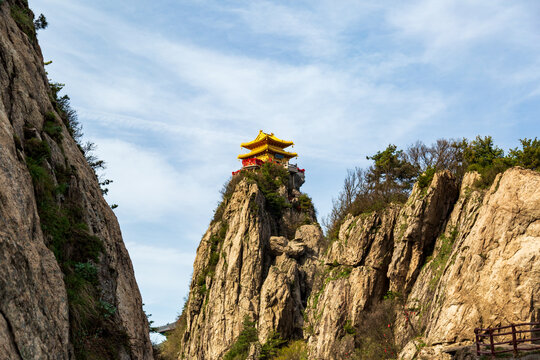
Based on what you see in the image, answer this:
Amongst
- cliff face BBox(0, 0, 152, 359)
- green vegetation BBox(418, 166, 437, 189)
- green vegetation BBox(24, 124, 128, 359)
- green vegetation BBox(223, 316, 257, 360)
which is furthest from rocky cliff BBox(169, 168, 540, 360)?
green vegetation BBox(24, 124, 128, 359)

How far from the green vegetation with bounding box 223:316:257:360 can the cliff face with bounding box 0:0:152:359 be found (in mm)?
38761

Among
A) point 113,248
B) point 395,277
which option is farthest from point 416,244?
point 113,248

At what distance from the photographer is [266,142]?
80625 mm

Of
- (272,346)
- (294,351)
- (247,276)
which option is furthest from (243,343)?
(247,276)

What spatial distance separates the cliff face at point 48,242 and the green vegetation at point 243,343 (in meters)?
38.8

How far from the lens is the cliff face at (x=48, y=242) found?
372 inches

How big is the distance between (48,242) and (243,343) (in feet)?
147

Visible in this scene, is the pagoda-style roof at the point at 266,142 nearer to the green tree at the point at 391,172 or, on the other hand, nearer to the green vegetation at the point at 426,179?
the green tree at the point at 391,172

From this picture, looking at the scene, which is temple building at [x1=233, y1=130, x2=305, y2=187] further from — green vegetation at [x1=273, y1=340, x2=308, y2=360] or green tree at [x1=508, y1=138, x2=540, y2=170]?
green tree at [x1=508, y1=138, x2=540, y2=170]

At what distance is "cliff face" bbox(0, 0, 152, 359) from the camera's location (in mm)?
9453

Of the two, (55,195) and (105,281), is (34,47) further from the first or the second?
(105,281)

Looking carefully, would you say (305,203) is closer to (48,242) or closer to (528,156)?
(528,156)

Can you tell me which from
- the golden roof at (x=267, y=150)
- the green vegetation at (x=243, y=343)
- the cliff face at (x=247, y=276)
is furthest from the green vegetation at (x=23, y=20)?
the golden roof at (x=267, y=150)

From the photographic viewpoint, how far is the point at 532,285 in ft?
101
